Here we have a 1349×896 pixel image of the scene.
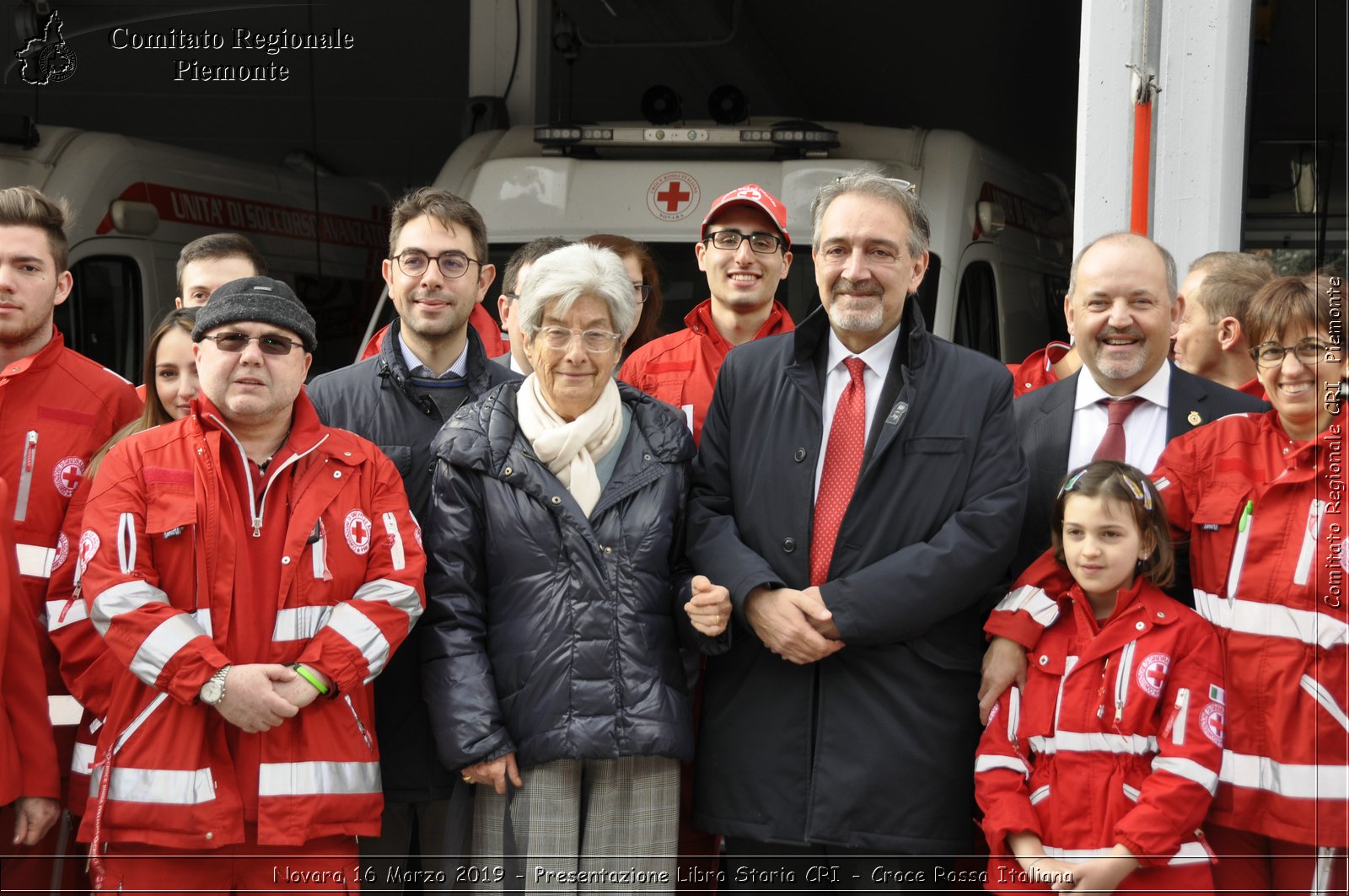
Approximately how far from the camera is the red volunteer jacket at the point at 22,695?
3.55m

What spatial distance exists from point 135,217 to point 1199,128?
5.60m

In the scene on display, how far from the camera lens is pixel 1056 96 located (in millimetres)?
14172

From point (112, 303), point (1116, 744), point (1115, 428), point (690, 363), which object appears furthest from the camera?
point (112, 303)

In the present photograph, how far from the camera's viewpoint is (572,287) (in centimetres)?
356

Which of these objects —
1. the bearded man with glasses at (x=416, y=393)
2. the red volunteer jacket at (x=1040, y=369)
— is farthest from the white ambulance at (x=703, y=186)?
the bearded man with glasses at (x=416, y=393)

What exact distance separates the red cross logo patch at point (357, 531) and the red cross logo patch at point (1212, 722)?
1.92 meters

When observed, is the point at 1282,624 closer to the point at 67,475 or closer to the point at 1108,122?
the point at 1108,122

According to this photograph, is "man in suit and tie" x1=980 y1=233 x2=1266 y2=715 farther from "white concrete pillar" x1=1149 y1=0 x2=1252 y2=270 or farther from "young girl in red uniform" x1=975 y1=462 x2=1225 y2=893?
"white concrete pillar" x1=1149 y1=0 x2=1252 y2=270

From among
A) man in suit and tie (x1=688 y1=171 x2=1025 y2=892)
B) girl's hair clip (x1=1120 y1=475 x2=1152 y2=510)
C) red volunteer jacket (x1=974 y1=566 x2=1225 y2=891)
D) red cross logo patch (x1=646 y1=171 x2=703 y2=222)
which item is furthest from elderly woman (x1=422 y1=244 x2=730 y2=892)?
red cross logo patch (x1=646 y1=171 x2=703 y2=222)

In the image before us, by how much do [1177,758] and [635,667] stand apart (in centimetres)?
121

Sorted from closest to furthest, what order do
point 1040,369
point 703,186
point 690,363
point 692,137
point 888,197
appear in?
point 888,197 < point 690,363 < point 1040,369 < point 703,186 < point 692,137

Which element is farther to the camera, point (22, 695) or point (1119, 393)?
point (1119, 393)

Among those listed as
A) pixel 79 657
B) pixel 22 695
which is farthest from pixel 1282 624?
pixel 22 695

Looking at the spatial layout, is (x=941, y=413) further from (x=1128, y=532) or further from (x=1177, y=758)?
(x=1177, y=758)
